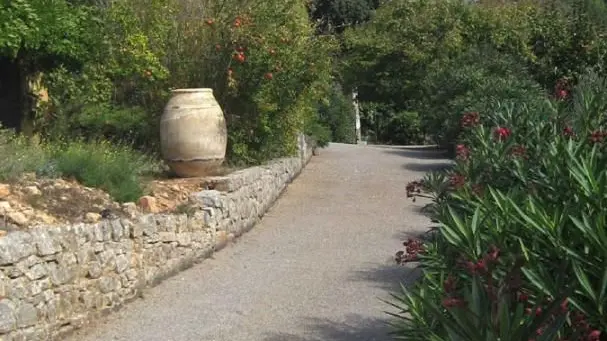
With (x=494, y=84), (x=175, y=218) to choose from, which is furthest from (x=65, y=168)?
(x=494, y=84)

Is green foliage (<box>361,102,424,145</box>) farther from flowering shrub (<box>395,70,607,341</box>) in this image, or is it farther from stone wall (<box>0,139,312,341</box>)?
flowering shrub (<box>395,70,607,341</box>)

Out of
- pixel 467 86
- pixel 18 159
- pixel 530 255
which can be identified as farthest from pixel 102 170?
pixel 467 86

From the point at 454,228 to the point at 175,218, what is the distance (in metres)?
5.21

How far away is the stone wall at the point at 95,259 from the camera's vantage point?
6547mm

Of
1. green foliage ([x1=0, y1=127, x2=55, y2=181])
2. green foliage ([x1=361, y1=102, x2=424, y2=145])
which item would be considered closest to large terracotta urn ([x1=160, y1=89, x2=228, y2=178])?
green foliage ([x1=0, y1=127, x2=55, y2=181])

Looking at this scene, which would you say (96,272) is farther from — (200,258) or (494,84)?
Result: (494,84)

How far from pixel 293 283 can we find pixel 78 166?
2462 mm

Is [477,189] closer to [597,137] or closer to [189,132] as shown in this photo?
[597,137]

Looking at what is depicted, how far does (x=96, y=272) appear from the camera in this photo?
7.66 meters

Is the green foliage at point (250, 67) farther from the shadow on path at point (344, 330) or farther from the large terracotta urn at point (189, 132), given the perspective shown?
the shadow on path at point (344, 330)

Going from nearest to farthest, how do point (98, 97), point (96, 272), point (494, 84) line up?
point (96, 272) < point (98, 97) < point (494, 84)

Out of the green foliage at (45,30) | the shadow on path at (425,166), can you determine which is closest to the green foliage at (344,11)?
the shadow on path at (425,166)

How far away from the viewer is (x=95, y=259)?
767 cm

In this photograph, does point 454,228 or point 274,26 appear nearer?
point 454,228
